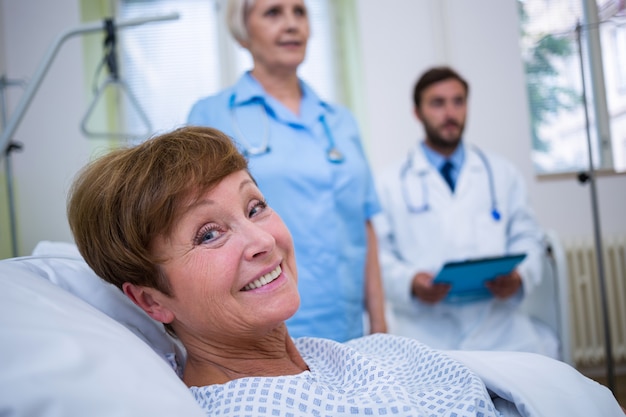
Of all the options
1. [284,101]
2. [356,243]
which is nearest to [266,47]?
[284,101]

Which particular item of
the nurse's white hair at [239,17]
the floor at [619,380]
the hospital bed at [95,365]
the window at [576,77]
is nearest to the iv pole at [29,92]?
the nurse's white hair at [239,17]

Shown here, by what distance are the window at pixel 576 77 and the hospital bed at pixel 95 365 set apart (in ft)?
3.61

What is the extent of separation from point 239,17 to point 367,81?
144 cm

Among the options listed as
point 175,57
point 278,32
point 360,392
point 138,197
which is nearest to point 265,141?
point 278,32

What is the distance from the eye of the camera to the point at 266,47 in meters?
1.59

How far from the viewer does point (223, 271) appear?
0.83 metres

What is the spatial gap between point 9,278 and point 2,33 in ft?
7.47

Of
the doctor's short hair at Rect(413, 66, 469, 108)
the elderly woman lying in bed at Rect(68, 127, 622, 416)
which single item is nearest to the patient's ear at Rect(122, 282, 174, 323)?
the elderly woman lying in bed at Rect(68, 127, 622, 416)

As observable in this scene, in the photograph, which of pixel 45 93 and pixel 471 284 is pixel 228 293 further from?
pixel 45 93

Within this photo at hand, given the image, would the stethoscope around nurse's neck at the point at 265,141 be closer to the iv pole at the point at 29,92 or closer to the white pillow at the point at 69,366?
the iv pole at the point at 29,92

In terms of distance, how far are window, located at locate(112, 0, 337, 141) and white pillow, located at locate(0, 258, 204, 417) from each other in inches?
100.0

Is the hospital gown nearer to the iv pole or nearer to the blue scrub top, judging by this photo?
the blue scrub top

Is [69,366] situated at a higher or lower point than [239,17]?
lower

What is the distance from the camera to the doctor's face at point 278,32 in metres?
1.58
